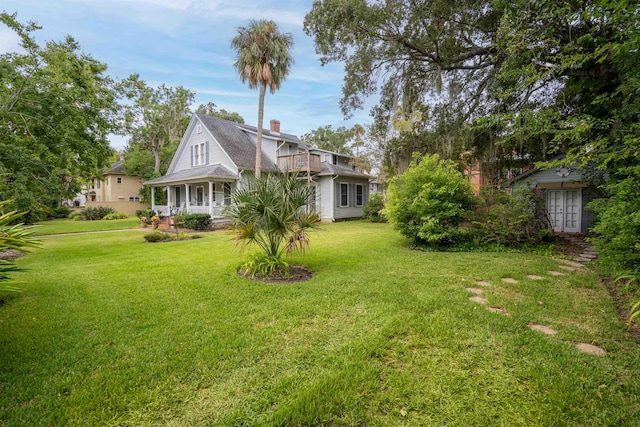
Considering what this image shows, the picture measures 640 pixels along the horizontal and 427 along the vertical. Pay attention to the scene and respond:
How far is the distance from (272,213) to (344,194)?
13940mm

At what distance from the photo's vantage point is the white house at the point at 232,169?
635 inches

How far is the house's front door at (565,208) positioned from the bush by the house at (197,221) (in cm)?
1522

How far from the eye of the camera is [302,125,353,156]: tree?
38.7 meters

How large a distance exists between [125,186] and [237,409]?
31693mm

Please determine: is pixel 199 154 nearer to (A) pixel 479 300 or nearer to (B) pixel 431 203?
(B) pixel 431 203

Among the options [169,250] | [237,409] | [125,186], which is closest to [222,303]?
[237,409]

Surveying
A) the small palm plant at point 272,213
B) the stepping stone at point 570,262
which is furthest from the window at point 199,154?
the stepping stone at point 570,262

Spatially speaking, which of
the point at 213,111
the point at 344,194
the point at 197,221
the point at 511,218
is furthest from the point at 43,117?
the point at 213,111

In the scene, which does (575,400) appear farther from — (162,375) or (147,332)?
(147,332)

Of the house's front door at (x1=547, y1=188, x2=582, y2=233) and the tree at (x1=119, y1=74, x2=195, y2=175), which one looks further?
the tree at (x1=119, y1=74, x2=195, y2=175)

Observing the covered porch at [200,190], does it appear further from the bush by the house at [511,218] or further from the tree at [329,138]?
the tree at [329,138]

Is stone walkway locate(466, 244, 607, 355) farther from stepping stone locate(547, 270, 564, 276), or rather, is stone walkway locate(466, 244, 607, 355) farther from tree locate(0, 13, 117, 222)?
tree locate(0, 13, 117, 222)

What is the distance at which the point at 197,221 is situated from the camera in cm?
1395

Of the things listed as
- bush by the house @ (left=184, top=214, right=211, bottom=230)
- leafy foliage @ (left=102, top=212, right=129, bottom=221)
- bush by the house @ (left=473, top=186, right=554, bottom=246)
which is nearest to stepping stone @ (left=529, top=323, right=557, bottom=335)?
bush by the house @ (left=473, top=186, right=554, bottom=246)
